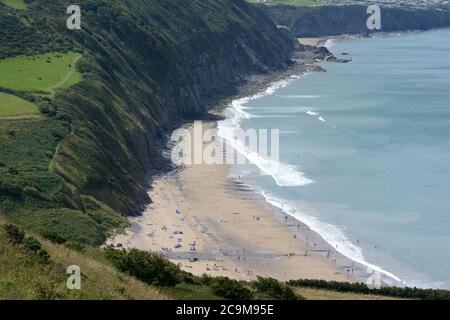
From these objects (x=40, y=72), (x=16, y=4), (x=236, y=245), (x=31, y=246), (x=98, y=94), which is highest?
(x=16, y=4)

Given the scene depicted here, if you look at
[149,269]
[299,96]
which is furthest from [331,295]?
[299,96]

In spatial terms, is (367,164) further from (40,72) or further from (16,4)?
(16,4)

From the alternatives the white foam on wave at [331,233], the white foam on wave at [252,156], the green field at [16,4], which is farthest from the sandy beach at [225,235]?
the green field at [16,4]

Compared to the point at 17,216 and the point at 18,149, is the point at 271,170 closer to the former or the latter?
the point at 18,149

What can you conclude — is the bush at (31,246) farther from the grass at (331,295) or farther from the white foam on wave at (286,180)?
the white foam on wave at (286,180)
